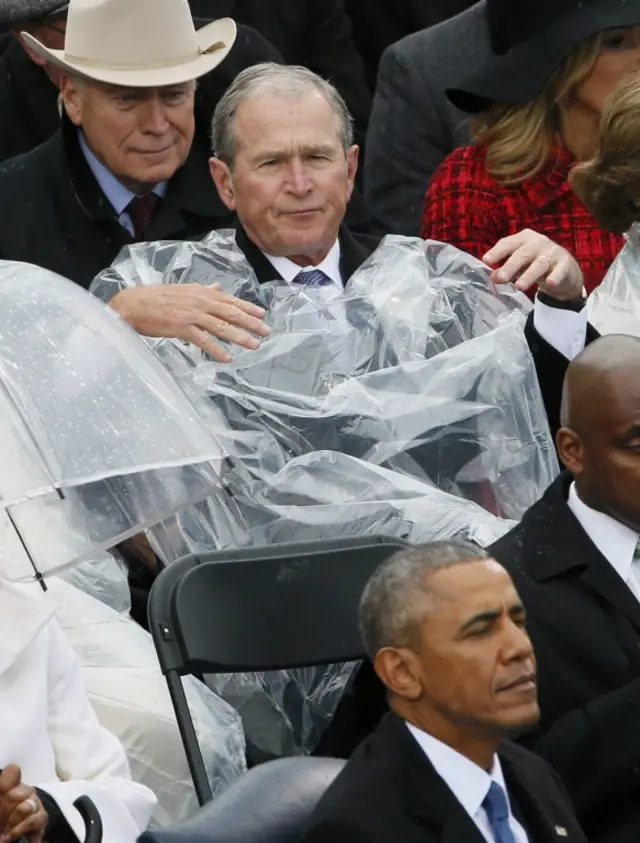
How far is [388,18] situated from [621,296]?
8.59 ft

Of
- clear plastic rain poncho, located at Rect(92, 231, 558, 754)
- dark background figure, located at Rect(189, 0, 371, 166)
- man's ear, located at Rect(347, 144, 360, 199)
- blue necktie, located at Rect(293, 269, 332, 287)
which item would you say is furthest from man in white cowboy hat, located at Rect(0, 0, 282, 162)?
clear plastic rain poncho, located at Rect(92, 231, 558, 754)

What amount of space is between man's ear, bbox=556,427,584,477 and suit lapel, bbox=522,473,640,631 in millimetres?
73

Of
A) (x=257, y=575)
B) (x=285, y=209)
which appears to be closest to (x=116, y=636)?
(x=257, y=575)

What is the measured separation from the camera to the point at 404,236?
16.9 feet

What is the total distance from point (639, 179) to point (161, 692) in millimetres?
1662

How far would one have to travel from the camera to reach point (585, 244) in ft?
17.5

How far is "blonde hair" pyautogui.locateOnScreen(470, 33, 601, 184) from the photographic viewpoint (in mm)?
5289

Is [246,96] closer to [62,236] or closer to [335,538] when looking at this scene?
[62,236]

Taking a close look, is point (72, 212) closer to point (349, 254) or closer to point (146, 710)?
point (349, 254)

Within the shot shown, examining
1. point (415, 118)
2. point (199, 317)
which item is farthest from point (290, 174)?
point (415, 118)

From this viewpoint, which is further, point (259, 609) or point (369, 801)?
point (259, 609)

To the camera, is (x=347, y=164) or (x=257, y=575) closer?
(x=257, y=575)

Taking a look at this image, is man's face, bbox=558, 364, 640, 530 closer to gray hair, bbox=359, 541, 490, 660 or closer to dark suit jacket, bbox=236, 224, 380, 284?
gray hair, bbox=359, 541, 490, 660

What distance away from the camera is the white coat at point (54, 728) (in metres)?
3.66
